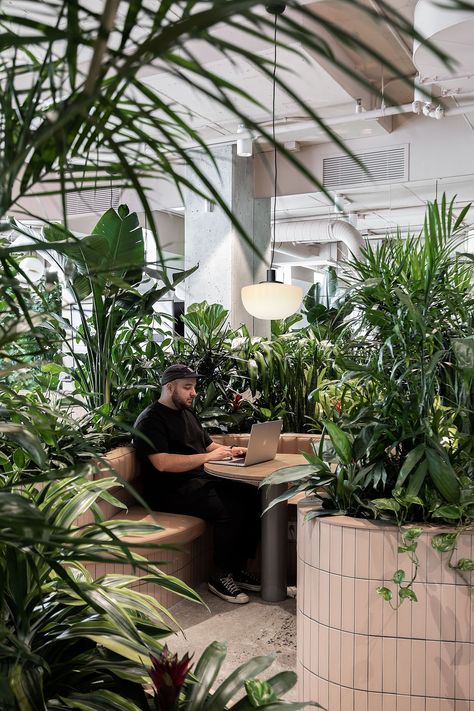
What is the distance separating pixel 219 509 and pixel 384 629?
1.88 m

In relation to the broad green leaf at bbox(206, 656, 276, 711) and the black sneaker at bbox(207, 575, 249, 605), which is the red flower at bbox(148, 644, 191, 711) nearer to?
the broad green leaf at bbox(206, 656, 276, 711)

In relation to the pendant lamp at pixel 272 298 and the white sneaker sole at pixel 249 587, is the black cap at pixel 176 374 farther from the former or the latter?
the white sneaker sole at pixel 249 587

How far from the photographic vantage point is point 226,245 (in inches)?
305

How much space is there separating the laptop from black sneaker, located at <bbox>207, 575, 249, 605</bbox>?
75cm

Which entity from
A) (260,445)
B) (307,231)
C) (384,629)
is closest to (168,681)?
(384,629)

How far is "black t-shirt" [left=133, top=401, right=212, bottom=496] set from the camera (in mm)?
4477

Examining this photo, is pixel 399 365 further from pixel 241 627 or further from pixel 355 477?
pixel 241 627

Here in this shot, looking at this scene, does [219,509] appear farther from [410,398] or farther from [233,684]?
[233,684]

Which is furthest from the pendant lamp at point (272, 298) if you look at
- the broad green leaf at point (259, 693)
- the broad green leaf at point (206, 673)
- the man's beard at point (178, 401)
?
the broad green leaf at point (259, 693)

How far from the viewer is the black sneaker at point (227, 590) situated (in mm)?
4387

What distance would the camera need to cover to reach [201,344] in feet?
20.5

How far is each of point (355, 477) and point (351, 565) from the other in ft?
1.19

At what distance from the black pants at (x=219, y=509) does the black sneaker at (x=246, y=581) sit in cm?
4

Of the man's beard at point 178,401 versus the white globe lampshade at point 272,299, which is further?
the white globe lampshade at point 272,299
